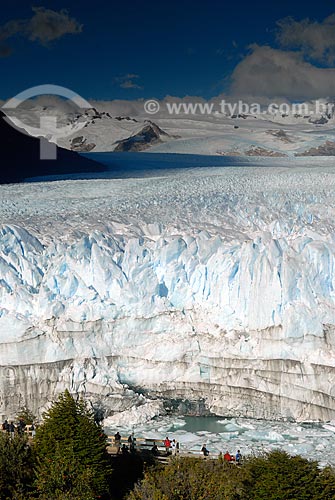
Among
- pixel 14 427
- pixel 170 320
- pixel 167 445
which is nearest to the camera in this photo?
pixel 167 445

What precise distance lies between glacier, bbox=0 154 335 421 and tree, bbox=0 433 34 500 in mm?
4274

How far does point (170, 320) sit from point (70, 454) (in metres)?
5.82

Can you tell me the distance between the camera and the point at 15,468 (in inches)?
443

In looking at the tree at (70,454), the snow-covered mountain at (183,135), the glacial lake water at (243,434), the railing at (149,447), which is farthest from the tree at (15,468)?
the snow-covered mountain at (183,135)

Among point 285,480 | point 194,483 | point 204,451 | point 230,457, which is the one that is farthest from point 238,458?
point 285,480

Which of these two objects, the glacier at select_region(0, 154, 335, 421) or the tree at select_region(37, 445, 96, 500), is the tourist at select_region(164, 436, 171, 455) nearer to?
the glacier at select_region(0, 154, 335, 421)

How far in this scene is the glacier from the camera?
1603 cm

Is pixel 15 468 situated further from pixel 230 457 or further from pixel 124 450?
pixel 230 457

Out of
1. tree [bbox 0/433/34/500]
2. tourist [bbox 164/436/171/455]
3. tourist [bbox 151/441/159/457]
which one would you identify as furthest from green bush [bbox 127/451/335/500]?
tourist [bbox 164/436/171/455]

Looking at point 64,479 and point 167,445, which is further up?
point 64,479

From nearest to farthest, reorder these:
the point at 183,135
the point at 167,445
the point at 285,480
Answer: the point at 285,480 < the point at 167,445 < the point at 183,135

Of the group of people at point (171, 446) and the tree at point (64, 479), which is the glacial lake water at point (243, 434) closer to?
the group of people at point (171, 446)

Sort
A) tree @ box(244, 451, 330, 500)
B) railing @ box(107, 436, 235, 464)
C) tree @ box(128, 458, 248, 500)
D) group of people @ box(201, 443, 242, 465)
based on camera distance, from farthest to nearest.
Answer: railing @ box(107, 436, 235, 464)
group of people @ box(201, 443, 242, 465)
tree @ box(128, 458, 248, 500)
tree @ box(244, 451, 330, 500)

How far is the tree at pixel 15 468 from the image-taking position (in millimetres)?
10953
